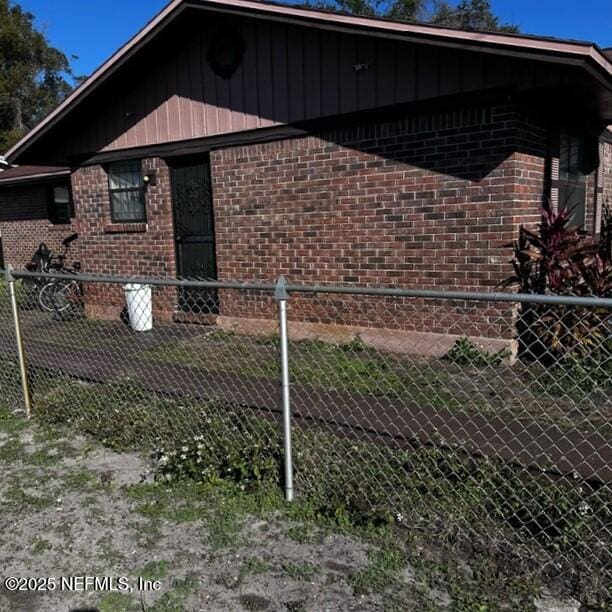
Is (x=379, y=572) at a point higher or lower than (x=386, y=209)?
lower

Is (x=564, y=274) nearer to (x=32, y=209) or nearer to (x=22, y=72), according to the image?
(x=32, y=209)

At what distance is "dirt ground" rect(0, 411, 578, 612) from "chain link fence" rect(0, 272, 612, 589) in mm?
256

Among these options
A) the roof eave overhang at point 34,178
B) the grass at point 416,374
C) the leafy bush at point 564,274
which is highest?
the roof eave overhang at point 34,178

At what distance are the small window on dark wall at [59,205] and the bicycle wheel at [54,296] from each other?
16.0ft

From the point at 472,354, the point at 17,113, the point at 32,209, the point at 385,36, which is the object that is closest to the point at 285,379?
the point at 472,354

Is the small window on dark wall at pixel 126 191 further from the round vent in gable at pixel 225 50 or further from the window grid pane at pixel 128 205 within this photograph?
the round vent in gable at pixel 225 50

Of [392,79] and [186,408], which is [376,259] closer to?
[392,79]

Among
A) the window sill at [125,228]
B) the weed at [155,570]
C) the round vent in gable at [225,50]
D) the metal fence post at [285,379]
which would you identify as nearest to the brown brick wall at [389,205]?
the round vent in gable at [225,50]

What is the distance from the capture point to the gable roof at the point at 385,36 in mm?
4699

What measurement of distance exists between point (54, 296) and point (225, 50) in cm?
515

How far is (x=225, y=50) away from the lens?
7.42m

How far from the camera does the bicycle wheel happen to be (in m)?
9.67

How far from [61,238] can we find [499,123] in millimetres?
11585

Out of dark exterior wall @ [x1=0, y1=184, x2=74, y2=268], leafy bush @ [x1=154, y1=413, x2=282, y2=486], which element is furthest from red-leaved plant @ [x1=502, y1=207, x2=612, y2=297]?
dark exterior wall @ [x1=0, y1=184, x2=74, y2=268]
